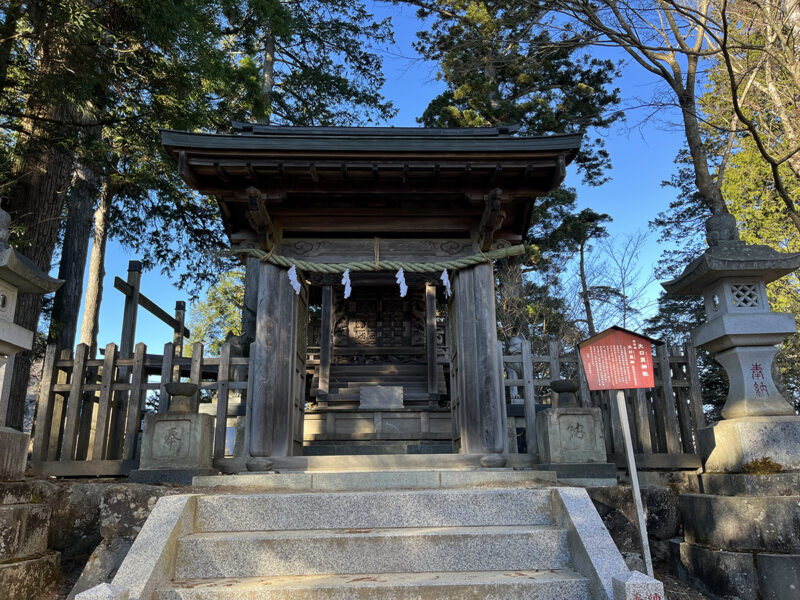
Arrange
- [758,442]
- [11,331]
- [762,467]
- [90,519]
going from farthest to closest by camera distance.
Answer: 1. [90,519]
2. [758,442]
3. [762,467]
4. [11,331]

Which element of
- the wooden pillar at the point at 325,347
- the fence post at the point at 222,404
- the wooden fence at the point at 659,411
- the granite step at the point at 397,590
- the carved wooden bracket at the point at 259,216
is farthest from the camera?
the wooden pillar at the point at 325,347

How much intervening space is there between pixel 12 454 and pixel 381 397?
343 inches

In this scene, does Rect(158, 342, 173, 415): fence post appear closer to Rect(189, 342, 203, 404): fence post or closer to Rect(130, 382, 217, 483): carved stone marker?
Rect(189, 342, 203, 404): fence post

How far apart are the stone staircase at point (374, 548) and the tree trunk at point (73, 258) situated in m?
7.03

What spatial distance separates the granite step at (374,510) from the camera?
14.2 feet

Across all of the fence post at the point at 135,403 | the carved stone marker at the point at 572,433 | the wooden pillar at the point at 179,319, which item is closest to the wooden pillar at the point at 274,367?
the fence post at the point at 135,403

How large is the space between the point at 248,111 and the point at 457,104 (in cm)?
975

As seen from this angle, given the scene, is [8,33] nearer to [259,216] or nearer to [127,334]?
[259,216]

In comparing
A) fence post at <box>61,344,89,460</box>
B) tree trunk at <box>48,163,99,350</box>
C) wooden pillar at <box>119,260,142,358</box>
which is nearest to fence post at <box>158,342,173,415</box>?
fence post at <box>61,344,89,460</box>

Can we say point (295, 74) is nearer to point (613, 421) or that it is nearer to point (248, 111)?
point (248, 111)

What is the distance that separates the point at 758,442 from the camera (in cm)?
486

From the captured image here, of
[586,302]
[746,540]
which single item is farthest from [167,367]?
[586,302]

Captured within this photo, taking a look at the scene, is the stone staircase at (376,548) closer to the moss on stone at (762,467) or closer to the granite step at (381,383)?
the moss on stone at (762,467)

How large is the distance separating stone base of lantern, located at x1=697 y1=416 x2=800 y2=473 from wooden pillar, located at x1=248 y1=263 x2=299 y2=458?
4.91 metres
